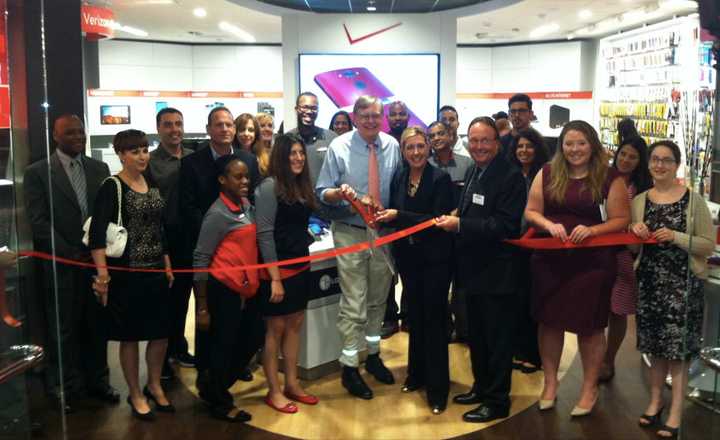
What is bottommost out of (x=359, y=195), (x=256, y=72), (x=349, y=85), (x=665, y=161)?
(x=359, y=195)

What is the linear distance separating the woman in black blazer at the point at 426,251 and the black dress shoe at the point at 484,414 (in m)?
0.17

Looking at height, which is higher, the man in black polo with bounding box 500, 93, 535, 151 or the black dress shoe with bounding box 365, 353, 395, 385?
the man in black polo with bounding box 500, 93, 535, 151

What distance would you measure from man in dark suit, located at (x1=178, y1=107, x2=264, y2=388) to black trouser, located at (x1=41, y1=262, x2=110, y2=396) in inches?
22.0

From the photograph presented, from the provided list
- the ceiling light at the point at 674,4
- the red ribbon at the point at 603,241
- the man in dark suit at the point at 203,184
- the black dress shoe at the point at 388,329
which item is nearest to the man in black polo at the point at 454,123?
the black dress shoe at the point at 388,329

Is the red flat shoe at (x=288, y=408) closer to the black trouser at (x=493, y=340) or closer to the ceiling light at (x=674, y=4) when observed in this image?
the black trouser at (x=493, y=340)

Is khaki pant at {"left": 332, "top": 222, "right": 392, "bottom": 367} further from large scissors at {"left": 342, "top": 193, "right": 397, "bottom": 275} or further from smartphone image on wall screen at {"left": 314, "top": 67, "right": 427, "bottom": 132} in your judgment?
smartphone image on wall screen at {"left": 314, "top": 67, "right": 427, "bottom": 132}

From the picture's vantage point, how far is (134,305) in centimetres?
334

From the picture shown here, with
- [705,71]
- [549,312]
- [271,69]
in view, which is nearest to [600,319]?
[549,312]

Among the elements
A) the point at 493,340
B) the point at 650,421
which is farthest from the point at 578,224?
the point at 650,421

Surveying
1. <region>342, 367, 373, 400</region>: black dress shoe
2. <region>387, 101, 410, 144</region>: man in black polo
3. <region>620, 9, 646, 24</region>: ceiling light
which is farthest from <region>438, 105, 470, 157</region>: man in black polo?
<region>620, 9, 646, 24</region>: ceiling light

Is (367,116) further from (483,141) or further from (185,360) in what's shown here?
(185,360)

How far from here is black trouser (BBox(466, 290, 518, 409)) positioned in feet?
11.3

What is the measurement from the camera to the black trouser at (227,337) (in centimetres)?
339

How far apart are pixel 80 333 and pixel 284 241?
1331 millimetres
